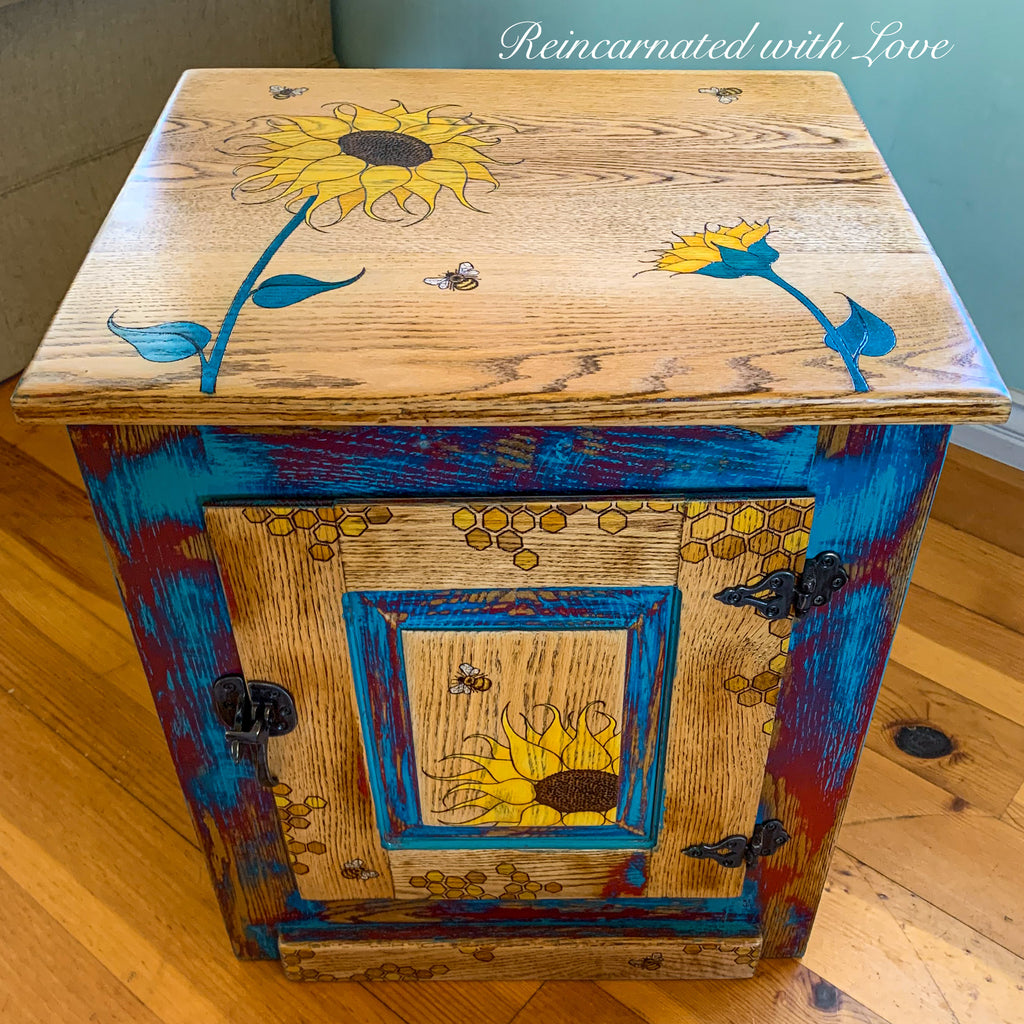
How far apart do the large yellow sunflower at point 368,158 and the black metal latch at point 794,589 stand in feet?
1.14

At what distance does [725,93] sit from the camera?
90cm

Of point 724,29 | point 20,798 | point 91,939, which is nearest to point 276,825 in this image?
point 91,939

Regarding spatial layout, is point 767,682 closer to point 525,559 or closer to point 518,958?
point 525,559

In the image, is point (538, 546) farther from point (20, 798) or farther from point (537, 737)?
point (20, 798)

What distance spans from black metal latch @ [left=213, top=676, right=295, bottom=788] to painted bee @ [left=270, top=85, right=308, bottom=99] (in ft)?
1.68

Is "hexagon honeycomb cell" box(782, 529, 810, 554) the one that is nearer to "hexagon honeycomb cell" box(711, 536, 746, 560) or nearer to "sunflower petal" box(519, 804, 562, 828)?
"hexagon honeycomb cell" box(711, 536, 746, 560)

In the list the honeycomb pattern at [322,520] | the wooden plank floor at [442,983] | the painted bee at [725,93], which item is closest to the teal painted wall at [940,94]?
the wooden plank floor at [442,983]

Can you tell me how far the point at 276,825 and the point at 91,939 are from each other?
0.31m


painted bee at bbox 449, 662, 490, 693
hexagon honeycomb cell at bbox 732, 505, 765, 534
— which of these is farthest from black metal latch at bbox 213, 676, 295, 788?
hexagon honeycomb cell at bbox 732, 505, 765, 534

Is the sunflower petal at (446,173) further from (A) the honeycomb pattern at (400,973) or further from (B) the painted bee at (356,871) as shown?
(A) the honeycomb pattern at (400,973)

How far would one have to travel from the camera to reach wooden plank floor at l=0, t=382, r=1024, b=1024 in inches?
36.5

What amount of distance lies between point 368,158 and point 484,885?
61 centimetres

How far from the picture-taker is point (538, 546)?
25.4 inches

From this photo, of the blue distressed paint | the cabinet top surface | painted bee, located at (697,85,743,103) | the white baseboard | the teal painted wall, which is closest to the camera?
the cabinet top surface
